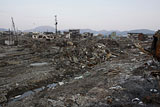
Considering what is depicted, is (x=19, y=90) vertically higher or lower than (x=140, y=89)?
lower

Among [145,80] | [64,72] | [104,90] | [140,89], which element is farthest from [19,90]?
[145,80]

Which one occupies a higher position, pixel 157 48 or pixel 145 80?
pixel 157 48

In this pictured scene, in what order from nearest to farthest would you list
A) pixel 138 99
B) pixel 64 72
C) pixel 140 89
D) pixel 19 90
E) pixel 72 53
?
1. pixel 138 99
2. pixel 140 89
3. pixel 19 90
4. pixel 64 72
5. pixel 72 53

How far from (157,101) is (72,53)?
749cm

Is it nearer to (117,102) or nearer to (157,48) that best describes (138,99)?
(117,102)

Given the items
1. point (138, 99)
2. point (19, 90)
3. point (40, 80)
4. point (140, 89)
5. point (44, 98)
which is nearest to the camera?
point (138, 99)

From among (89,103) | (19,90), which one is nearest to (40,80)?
(19,90)

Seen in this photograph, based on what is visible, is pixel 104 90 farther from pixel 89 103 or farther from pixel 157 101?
pixel 157 101

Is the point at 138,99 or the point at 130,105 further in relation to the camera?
the point at 138,99

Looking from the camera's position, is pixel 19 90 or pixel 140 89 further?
pixel 19 90

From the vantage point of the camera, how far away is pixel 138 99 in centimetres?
318

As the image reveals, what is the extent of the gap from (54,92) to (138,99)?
2614 millimetres

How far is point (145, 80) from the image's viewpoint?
172 inches

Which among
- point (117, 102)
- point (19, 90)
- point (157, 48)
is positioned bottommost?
point (19, 90)
